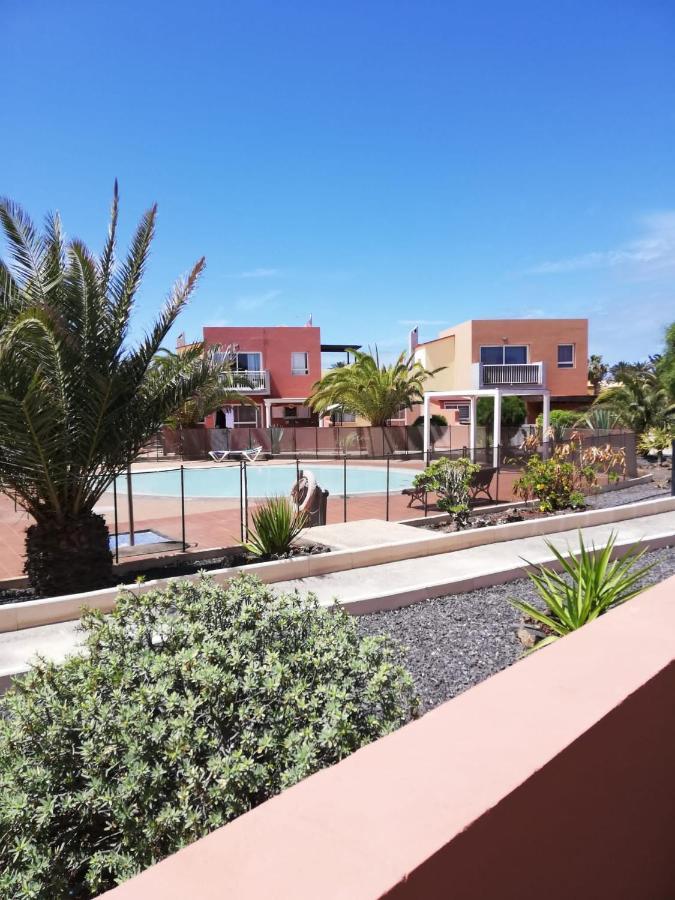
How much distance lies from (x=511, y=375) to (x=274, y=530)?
1198 inches

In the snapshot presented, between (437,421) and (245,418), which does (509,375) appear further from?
(245,418)

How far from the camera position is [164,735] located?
8.43 ft

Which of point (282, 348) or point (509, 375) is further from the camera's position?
point (282, 348)

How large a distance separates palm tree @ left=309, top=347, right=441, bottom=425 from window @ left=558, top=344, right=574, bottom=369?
9.41 m

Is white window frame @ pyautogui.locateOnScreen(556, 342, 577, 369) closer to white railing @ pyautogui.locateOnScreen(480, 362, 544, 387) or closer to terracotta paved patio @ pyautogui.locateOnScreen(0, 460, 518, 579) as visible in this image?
white railing @ pyautogui.locateOnScreen(480, 362, 544, 387)

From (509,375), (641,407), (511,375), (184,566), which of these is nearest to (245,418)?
(509,375)

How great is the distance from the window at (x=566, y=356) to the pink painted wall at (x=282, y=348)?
15.0 meters

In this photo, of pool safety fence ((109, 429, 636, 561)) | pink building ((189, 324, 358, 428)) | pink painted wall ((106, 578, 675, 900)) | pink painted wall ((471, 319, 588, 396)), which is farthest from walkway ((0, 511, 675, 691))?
pink building ((189, 324, 358, 428))

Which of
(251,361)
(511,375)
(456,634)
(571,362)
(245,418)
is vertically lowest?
(456,634)

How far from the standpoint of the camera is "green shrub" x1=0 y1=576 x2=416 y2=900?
2.34m

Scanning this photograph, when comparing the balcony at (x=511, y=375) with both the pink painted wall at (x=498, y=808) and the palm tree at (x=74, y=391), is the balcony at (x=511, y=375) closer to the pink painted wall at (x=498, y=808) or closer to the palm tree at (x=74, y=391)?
the palm tree at (x=74, y=391)

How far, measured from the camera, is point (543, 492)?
13500mm

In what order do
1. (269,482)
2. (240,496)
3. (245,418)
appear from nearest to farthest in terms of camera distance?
(240,496)
(269,482)
(245,418)

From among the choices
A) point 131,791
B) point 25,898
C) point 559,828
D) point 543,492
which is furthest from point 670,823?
point 543,492
